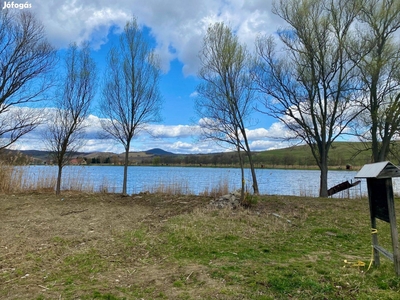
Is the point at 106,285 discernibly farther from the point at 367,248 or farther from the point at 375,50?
the point at 375,50

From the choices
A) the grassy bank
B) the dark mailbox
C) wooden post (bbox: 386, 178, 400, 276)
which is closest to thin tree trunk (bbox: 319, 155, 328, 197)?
the grassy bank

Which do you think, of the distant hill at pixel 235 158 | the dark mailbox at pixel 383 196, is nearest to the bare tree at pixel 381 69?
the distant hill at pixel 235 158

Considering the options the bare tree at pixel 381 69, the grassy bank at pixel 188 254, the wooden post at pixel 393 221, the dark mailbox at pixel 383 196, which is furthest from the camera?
the bare tree at pixel 381 69

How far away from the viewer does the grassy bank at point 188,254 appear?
320cm

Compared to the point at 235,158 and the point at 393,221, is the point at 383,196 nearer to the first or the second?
the point at 393,221

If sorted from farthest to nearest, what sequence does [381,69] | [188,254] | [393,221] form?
[381,69], [188,254], [393,221]

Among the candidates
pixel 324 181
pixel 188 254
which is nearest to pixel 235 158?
pixel 324 181

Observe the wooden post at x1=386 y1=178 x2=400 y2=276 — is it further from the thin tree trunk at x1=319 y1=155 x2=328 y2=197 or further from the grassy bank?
the thin tree trunk at x1=319 y1=155 x2=328 y2=197

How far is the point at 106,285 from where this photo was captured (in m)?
3.34

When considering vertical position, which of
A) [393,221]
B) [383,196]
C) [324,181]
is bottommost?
[393,221]

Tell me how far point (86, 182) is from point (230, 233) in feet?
31.1

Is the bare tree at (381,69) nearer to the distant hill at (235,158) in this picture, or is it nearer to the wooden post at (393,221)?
the distant hill at (235,158)

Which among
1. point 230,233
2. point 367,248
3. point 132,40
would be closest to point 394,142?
point 367,248

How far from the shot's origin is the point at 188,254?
4.55 m
